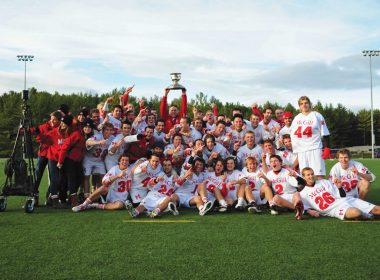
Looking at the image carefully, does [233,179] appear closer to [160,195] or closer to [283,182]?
[283,182]

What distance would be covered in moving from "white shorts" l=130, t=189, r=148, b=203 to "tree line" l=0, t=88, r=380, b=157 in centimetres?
4527

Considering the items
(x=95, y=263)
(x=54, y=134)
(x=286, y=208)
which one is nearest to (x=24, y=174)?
(x=54, y=134)

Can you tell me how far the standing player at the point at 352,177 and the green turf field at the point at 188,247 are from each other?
55.6 inches

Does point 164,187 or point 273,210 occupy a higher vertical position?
point 164,187

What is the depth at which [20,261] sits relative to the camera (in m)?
4.36

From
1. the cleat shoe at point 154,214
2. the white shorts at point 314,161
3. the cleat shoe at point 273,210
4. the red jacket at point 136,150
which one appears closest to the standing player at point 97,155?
the red jacket at point 136,150

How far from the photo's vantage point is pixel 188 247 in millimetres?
4887

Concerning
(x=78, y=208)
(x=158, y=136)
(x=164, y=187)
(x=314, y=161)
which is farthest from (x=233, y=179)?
(x=78, y=208)

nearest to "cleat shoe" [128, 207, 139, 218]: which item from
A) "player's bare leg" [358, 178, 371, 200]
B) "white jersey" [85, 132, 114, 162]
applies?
"white jersey" [85, 132, 114, 162]

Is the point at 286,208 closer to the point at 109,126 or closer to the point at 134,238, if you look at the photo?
the point at 134,238

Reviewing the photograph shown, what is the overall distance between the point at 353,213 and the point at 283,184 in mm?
1460

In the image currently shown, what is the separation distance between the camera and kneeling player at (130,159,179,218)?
714 cm

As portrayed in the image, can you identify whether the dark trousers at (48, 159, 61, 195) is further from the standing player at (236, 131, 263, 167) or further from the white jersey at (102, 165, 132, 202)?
the standing player at (236, 131, 263, 167)

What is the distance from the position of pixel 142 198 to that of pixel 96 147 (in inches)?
60.8
